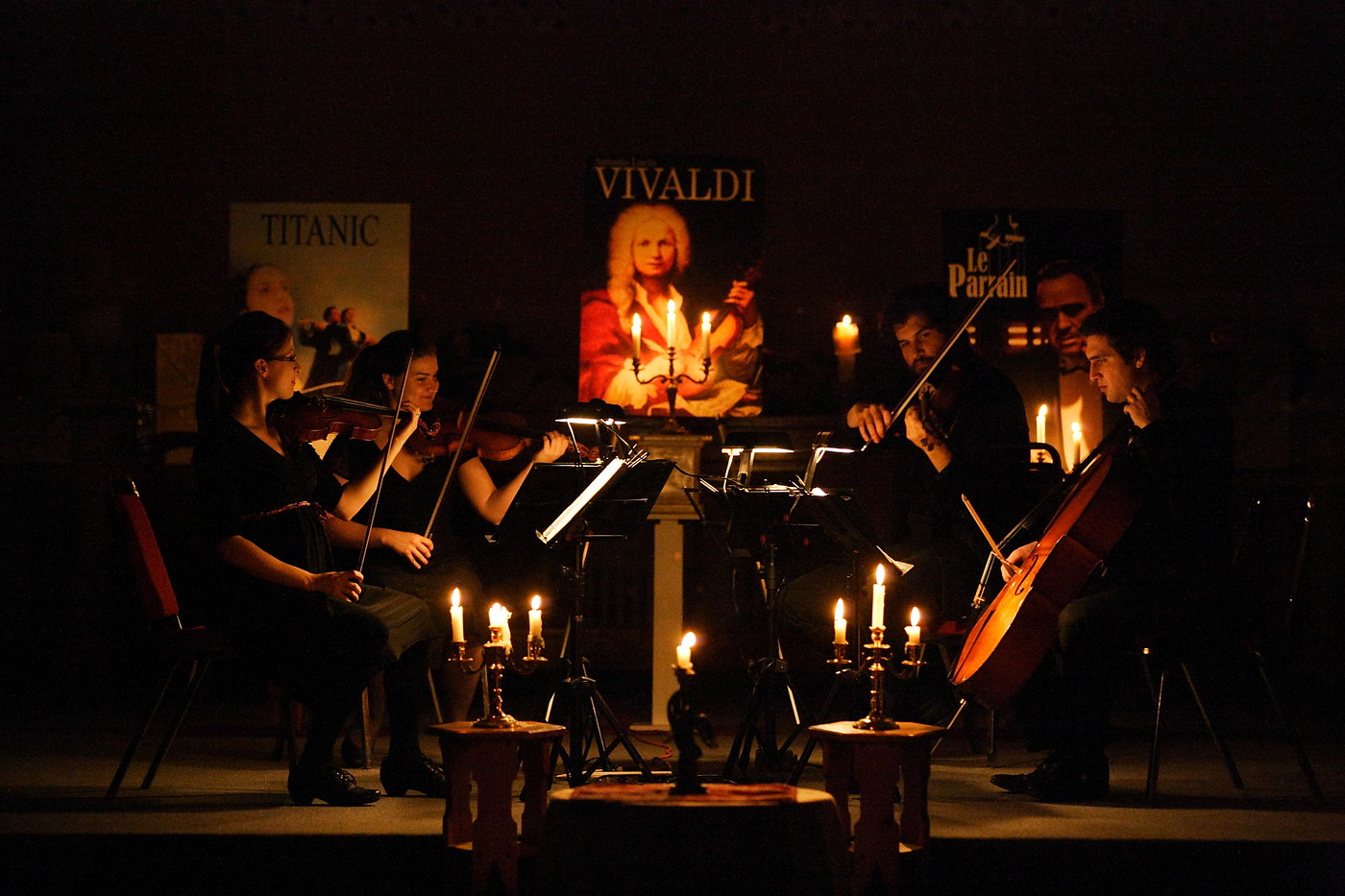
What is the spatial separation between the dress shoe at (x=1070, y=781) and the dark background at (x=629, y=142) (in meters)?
2.59

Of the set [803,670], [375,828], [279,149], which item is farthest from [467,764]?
[279,149]

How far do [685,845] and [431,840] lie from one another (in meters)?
0.80

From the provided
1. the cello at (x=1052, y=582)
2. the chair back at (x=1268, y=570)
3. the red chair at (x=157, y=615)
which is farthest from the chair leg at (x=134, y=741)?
the chair back at (x=1268, y=570)

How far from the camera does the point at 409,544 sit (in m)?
3.36

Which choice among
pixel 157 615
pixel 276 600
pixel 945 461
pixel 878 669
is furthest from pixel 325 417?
pixel 945 461

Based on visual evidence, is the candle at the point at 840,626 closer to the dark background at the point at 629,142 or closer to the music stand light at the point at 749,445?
the music stand light at the point at 749,445

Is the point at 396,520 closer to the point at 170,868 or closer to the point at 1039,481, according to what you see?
the point at 170,868

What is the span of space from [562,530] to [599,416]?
0.40 meters

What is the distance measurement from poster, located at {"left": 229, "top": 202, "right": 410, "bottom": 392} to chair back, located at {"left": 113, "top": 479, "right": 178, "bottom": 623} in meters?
2.07

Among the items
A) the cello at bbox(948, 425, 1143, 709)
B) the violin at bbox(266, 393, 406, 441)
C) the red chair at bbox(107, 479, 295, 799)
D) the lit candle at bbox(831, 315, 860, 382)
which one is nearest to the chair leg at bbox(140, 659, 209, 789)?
the red chair at bbox(107, 479, 295, 799)

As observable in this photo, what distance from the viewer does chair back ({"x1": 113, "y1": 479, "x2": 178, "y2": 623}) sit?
308cm

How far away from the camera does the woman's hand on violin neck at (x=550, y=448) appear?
11.8 feet

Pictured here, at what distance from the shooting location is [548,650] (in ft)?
16.4

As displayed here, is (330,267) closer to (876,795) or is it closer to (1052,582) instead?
(1052,582)
